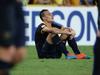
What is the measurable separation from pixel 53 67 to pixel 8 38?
279 inches

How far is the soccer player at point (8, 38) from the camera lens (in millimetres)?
4406

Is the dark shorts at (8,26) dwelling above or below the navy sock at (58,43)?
above

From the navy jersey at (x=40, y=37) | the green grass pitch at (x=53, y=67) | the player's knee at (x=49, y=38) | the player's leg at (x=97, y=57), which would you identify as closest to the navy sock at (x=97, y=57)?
the player's leg at (x=97, y=57)

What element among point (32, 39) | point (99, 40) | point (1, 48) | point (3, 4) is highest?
point (3, 4)

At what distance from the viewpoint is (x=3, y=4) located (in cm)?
447

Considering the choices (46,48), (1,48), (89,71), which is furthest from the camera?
(46,48)

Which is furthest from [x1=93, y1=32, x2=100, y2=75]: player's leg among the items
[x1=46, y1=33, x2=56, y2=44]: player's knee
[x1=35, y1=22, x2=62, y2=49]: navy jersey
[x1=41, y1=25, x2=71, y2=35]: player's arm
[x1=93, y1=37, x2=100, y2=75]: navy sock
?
[x1=35, y1=22, x2=62, y2=49]: navy jersey

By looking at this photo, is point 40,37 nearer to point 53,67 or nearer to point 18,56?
point 53,67

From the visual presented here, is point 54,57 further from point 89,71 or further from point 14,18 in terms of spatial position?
point 14,18

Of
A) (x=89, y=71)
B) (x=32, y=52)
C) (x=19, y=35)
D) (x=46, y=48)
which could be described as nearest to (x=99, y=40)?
(x=19, y=35)

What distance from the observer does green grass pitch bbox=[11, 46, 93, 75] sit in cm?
1066

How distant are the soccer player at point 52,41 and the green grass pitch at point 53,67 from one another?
0.64 feet

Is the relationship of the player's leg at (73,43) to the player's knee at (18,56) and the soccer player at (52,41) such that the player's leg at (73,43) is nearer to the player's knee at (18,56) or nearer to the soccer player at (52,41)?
the soccer player at (52,41)

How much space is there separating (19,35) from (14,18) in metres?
0.15
